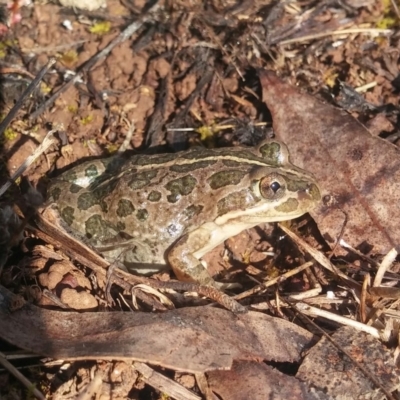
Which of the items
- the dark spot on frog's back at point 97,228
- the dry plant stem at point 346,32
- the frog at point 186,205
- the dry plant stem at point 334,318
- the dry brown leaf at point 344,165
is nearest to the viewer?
the dry plant stem at point 334,318

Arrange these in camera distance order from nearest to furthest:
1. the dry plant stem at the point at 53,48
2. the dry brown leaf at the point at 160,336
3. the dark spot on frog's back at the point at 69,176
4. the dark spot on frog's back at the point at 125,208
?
the dry brown leaf at the point at 160,336 → the dark spot on frog's back at the point at 125,208 → the dark spot on frog's back at the point at 69,176 → the dry plant stem at the point at 53,48

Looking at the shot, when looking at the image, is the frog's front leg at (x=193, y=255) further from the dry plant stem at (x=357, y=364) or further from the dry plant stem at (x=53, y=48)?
the dry plant stem at (x=53, y=48)

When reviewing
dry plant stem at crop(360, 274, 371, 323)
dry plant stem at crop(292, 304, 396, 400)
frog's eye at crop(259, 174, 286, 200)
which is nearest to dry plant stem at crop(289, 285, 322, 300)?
dry plant stem at crop(292, 304, 396, 400)

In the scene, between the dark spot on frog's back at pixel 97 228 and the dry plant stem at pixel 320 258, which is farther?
the dark spot on frog's back at pixel 97 228

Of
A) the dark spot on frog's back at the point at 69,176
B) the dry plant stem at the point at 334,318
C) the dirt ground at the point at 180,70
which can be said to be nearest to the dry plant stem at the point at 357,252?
the dry plant stem at the point at 334,318

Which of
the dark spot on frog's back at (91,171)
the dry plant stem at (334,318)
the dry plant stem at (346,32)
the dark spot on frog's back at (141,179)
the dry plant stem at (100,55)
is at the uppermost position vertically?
the dry plant stem at (100,55)

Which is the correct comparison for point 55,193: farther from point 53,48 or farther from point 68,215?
point 53,48

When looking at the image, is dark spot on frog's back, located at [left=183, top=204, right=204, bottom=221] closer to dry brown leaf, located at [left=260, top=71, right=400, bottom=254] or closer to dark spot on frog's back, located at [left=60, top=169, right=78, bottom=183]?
dry brown leaf, located at [left=260, top=71, right=400, bottom=254]
